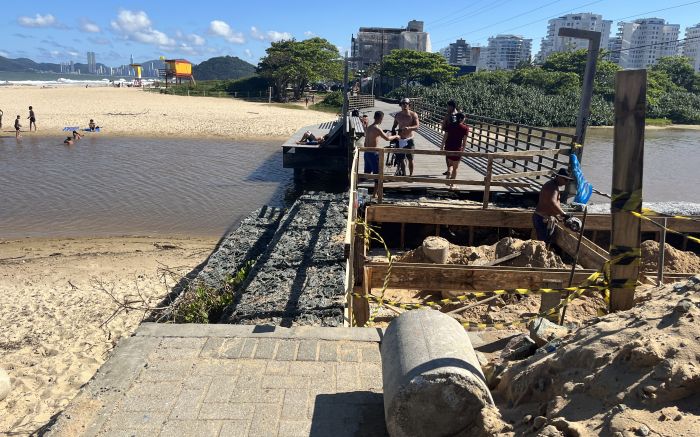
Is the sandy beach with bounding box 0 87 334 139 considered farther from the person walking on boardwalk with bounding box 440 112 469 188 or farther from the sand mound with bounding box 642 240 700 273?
the sand mound with bounding box 642 240 700 273

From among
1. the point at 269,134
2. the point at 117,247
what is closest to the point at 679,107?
the point at 269,134

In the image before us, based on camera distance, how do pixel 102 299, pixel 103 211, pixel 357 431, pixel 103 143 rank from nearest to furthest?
pixel 357 431
pixel 102 299
pixel 103 211
pixel 103 143

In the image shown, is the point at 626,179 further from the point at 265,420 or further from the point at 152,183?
the point at 152,183

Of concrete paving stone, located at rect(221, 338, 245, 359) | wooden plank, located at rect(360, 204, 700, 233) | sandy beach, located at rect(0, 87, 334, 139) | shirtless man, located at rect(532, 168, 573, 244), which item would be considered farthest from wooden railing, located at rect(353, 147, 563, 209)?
sandy beach, located at rect(0, 87, 334, 139)

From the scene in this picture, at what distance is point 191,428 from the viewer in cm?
358

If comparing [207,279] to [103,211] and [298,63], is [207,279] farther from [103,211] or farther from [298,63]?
[298,63]

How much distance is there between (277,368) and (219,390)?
1.75 feet

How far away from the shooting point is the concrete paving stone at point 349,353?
4512 mm

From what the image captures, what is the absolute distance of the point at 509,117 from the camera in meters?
45.9

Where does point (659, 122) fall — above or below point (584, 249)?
above

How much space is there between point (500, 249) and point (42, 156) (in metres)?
24.2

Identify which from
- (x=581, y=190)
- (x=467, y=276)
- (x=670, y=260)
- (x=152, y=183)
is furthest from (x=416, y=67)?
(x=467, y=276)

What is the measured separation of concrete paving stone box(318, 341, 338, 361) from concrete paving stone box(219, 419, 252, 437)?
3.36 ft

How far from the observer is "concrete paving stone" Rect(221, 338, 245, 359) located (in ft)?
14.8
